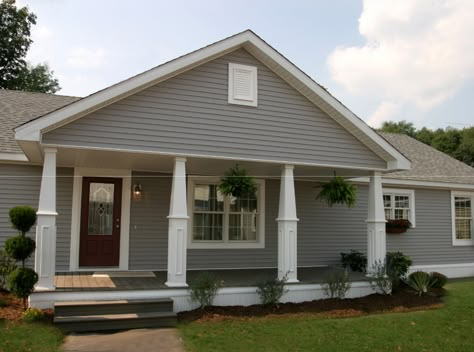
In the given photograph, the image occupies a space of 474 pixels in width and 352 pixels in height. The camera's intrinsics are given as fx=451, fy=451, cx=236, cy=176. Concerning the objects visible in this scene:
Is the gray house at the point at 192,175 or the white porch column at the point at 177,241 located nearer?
the gray house at the point at 192,175

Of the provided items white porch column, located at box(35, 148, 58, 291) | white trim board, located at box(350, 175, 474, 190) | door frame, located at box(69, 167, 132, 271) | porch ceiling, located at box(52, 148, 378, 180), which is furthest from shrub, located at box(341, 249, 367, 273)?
white porch column, located at box(35, 148, 58, 291)

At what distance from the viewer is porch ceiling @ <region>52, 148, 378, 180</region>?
27.9ft

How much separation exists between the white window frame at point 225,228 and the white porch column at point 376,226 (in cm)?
276

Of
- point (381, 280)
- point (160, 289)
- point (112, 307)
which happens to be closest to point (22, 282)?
point (112, 307)

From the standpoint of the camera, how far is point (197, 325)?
7.31 m

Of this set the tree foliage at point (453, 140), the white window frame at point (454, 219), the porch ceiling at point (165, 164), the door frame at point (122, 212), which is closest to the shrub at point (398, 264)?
the porch ceiling at point (165, 164)

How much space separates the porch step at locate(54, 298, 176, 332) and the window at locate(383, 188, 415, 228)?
27.1ft

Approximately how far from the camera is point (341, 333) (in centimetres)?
713

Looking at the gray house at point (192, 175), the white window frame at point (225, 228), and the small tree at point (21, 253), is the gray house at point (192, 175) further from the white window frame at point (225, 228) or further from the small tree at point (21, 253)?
the small tree at point (21, 253)

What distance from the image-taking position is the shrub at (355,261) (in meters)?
11.8

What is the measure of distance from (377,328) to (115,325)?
424 cm

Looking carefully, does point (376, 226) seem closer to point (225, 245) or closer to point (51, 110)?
point (225, 245)

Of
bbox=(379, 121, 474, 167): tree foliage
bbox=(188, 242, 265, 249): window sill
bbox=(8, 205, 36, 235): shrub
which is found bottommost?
bbox=(188, 242, 265, 249): window sill

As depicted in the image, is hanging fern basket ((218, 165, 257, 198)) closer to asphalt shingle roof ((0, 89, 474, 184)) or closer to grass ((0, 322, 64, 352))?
grass ((0, 322, 64, 352))
